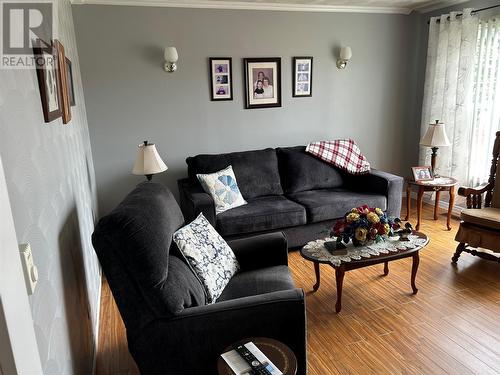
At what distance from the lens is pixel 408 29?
4391 mm

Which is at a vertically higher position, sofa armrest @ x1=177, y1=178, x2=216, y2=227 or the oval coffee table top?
sofa armrest @ x1=177, y1=178, x2=216, y2=227

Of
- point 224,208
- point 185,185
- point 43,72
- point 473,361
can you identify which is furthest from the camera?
point 185,185

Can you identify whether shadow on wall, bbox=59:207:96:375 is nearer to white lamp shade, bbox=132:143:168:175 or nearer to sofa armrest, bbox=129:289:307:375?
sofa armrest, bbox=129:289:307:375

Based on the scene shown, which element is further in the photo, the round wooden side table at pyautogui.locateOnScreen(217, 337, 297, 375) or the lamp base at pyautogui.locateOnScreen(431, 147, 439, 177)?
the lamp base at pyautogui.locateOnScreen(431, 147, 439, 177)

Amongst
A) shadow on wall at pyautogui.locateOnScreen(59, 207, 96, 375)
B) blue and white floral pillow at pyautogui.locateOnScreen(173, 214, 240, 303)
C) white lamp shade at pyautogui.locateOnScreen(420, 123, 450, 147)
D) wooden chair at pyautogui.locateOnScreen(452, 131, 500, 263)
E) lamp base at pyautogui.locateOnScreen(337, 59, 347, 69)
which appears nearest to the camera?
shadow on wall at pyautogui.locateOnScreen(59, 207, 96, 375)

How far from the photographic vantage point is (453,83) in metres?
3.96

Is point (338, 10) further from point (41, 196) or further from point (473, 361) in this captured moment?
point (41, 196)

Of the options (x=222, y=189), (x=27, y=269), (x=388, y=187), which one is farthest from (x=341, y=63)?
(x=27, y=269)

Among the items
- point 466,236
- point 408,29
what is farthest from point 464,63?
point 466,236

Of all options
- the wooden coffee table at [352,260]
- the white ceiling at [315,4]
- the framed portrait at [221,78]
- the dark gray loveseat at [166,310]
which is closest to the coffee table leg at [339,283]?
the wooden coffee table at [352,260]

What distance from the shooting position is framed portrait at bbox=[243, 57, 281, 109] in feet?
12.7

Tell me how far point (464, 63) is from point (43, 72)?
399cm

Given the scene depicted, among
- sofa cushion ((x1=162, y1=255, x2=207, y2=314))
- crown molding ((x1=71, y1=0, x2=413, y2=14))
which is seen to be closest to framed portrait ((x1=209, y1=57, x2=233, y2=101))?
crown molding ((x1=71, y1=0, x2=413, y2=14))

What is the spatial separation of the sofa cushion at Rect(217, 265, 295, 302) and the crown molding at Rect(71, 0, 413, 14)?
108 inches
